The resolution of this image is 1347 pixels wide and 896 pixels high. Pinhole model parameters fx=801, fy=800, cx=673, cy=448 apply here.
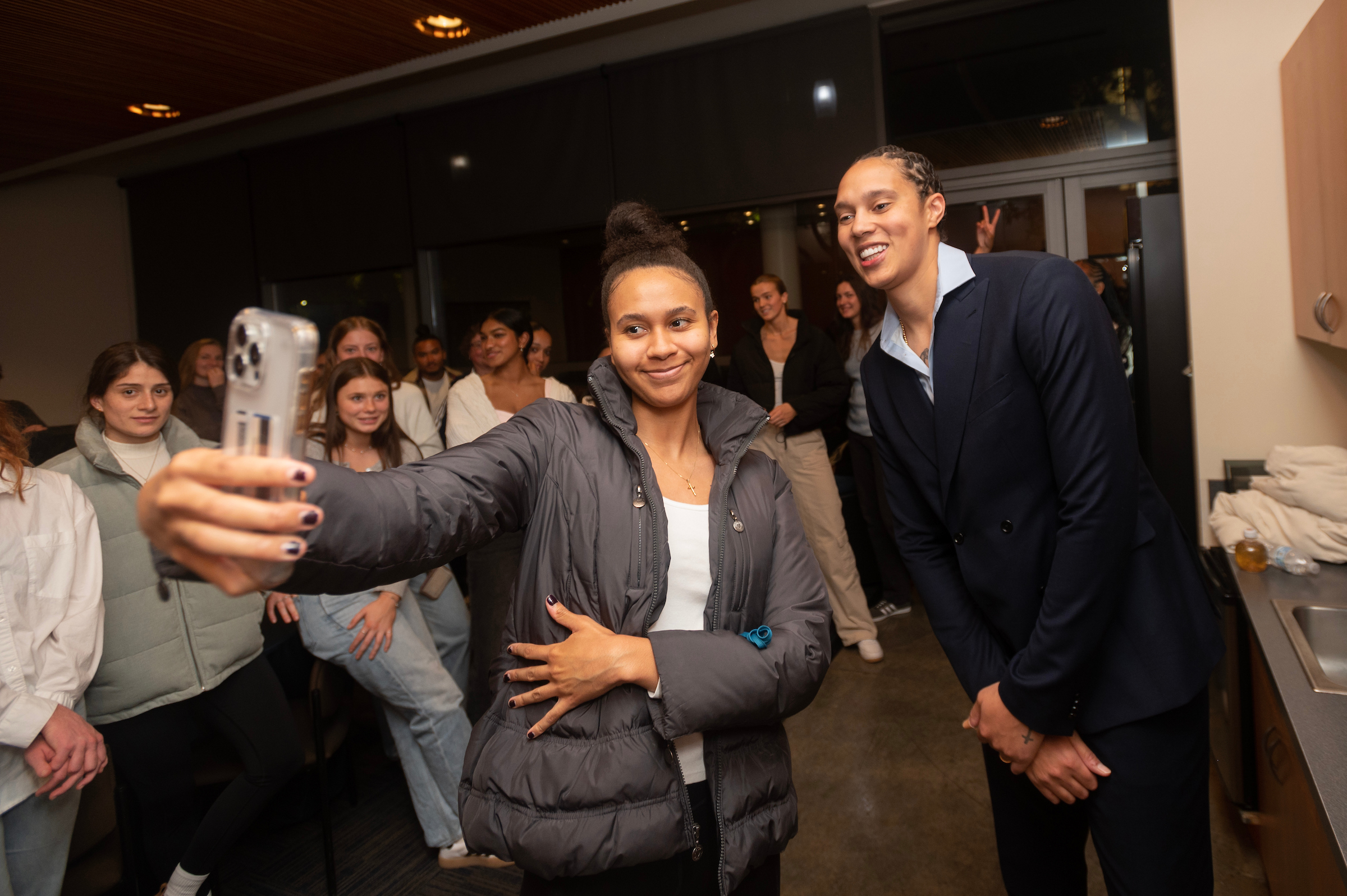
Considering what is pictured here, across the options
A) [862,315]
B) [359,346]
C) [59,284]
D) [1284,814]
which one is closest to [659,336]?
[1284,814]

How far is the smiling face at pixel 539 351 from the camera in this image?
4.43m

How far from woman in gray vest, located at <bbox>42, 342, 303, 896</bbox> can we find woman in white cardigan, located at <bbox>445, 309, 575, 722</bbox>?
73cm

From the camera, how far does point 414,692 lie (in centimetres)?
229

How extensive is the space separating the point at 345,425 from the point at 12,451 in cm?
89

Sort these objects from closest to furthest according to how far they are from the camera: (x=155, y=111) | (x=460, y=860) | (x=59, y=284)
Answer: (x=460, y=860) < (x=155, y=111) < (x=59, y=284)

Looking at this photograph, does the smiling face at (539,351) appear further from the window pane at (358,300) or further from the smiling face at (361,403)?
the smiling face at (361,403)

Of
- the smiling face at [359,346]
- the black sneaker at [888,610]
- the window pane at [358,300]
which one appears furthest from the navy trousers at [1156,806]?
the window pane at [358,300]

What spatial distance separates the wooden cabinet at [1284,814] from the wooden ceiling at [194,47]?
3635 mm

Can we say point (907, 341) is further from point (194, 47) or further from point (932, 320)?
point (194, 47)

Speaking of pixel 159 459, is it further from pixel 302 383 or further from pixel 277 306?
pixel 277 306

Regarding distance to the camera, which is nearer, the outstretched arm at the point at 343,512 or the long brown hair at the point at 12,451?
the outstretched arm at the point at 343,512

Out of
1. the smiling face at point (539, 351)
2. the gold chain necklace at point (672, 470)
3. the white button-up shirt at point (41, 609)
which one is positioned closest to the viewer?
the gold chain necklace at point (672, 470)

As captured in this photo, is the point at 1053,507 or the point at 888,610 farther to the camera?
the point at 888,610

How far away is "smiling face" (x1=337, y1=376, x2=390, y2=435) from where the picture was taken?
97.2 inches
